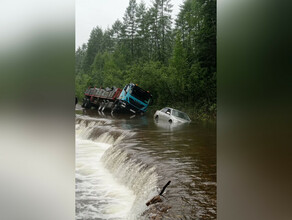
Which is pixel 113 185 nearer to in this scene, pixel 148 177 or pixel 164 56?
pixel 148 177

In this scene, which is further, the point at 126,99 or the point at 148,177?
the point at 126,99

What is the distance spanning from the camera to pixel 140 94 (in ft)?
52.3

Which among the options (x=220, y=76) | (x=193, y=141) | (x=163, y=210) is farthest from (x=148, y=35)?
(x=220, y=76)

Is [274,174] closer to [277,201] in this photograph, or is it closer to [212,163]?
[277,201]

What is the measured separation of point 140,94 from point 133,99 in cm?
40

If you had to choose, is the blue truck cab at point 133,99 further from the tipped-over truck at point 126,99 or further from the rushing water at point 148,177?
the rushing water at point 148,177

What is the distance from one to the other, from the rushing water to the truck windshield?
621 centimetres

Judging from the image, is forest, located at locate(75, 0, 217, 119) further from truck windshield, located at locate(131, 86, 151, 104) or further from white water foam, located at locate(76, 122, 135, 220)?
white water foam, located at locate(76, 122, 135, 220)

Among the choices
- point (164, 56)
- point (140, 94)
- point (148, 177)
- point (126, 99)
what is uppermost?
point (164, 56)

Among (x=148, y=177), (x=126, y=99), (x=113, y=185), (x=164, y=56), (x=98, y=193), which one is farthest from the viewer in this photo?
A: (x=164, y=56)

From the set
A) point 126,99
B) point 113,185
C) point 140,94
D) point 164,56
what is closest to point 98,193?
point 113,185

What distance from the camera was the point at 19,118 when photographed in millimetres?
894

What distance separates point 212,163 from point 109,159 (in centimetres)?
261

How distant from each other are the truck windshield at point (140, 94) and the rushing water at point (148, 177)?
20.4 ft
